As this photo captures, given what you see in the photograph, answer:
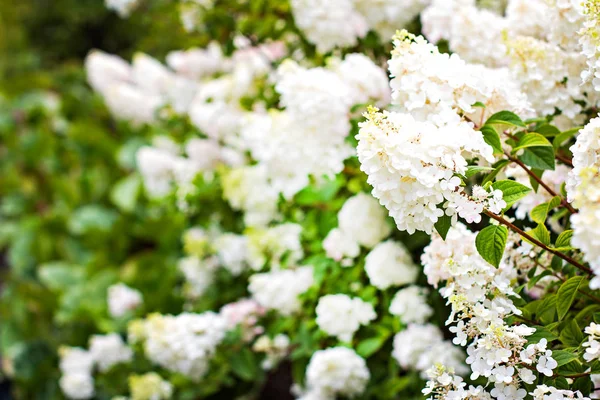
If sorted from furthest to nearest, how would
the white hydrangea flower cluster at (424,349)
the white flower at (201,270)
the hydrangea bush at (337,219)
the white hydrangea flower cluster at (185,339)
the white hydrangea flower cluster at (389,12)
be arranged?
the white flower at (201,270)
the white hydrangea flower cluster at (185,339)
the white hydrangea flower cluster at (389,12)
the white hydrangea flower cluster at (424,349)
the hydrangea bush at (337,219)

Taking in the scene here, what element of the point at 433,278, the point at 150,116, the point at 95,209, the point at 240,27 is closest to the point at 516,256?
the point at 433,278

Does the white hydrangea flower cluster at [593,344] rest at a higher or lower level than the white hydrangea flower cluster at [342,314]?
lower

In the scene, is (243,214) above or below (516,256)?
above

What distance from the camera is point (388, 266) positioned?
5.28ft

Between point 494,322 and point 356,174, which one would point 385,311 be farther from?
point 494,322

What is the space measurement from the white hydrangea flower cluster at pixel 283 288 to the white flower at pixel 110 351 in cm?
90

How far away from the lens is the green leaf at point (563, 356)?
1.05 m

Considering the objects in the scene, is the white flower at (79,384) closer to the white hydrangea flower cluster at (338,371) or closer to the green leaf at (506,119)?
the white hydrangea flower cluster at (338,371)

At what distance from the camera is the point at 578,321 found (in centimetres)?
124

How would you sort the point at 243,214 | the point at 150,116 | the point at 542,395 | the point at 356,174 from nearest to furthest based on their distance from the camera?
1. the point at 542,395
2. the point at 356,174
3. the point at 243,214
4. the point at 150,116

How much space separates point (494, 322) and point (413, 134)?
330mm

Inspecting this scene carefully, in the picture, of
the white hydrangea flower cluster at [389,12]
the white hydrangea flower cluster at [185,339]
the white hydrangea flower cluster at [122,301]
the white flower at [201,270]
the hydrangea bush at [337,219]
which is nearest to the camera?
the hydrangea bush at [337,219]

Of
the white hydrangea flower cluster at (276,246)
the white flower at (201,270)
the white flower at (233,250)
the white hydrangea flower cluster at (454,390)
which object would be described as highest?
the white flower at (201,270)

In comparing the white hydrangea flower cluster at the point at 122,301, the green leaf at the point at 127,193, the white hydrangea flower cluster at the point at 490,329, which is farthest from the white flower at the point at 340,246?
the green leaf at the point at 127,193
